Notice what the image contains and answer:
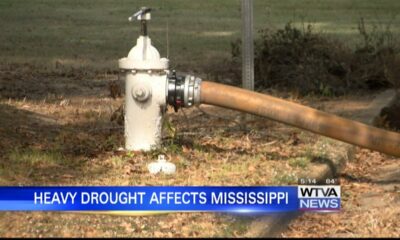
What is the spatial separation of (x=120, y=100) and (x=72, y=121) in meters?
1.26

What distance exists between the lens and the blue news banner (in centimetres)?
599

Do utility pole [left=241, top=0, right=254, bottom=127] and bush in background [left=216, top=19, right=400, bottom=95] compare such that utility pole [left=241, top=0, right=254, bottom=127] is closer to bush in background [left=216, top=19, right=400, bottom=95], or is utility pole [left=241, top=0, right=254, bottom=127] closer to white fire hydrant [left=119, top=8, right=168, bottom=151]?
white fire hydrant [left=119, top=8, right=168, bottom=151]

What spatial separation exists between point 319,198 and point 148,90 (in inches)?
71.2

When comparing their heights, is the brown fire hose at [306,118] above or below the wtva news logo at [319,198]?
above

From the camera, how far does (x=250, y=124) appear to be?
9250 millimetres

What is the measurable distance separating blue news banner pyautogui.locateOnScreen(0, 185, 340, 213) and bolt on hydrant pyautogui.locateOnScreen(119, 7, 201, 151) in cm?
129

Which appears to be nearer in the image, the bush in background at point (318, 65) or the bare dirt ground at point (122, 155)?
the bare dirt ground at point (122, 155)

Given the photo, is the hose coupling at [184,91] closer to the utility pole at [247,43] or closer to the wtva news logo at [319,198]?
the wtva news logo at [319,198]

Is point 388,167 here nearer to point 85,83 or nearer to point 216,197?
point 216,197

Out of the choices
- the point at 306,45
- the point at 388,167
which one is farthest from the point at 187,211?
the point at 306,45

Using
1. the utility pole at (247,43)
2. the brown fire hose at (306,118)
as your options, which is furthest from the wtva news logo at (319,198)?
the utility pole at (247,43)

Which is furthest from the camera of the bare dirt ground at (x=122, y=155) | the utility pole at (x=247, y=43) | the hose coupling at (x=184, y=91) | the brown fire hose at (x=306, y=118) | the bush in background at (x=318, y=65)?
the bush in background at (x=318, y=65)

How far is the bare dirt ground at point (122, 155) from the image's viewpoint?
5738 millimetres

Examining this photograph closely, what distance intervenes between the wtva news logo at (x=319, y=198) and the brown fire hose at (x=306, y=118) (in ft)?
2.11
